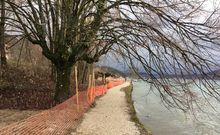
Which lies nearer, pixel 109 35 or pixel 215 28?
pixel 215 28

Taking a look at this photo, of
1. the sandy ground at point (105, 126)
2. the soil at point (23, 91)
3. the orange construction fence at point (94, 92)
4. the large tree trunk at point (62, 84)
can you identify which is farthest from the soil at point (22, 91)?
the sandy ground at point (105, 126)

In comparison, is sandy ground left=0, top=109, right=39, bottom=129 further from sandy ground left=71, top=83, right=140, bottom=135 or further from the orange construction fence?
the orange construction fence

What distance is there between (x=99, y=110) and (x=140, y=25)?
27.6ft

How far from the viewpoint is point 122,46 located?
1927cm

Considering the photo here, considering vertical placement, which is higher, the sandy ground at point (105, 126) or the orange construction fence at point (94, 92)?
the orange construction fence at point (94, 92)

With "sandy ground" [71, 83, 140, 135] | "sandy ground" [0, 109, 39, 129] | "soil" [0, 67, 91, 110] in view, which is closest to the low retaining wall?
"sandy ground" [71, 83, 140, 135]

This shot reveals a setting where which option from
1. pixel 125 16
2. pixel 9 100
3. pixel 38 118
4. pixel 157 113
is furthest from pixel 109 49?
pixel 157 113

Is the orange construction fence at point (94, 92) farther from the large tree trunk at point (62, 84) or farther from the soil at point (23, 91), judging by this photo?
the large tree trunk at point (62, 84)

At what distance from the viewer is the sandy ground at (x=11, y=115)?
59.8 feet

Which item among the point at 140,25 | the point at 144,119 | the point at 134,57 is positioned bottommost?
the point at 144,119

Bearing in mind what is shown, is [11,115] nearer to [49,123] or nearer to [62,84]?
[62,84]

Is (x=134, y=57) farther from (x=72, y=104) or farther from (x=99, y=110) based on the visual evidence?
(x=99, y=110)

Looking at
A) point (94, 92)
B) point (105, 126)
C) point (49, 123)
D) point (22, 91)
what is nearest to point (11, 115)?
point (105, 126)

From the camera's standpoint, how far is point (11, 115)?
66.4ft
